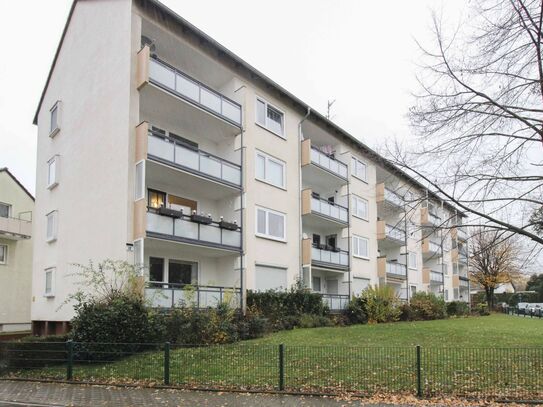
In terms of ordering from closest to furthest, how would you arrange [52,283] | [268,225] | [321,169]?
[52,283], [268,225], [321,169]

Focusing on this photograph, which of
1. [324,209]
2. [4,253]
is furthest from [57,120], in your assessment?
[324,209]

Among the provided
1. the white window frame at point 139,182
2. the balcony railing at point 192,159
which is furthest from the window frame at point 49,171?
the balcony railing at point 192,159

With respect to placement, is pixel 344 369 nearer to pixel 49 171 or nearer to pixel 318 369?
pixel 318 369

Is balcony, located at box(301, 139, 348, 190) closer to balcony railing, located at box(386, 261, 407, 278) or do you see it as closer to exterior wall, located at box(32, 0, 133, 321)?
balcony railing, located at box(386, 261, 407, 278)

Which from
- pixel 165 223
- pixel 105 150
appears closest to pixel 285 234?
pixel 165 223

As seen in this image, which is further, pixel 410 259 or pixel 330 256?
pixel 410 259

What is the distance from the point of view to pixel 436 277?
48031 millimetres

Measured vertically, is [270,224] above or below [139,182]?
below

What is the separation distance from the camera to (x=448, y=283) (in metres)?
53.8

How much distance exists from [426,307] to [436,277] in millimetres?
16777

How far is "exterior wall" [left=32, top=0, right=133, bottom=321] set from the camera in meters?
18.9

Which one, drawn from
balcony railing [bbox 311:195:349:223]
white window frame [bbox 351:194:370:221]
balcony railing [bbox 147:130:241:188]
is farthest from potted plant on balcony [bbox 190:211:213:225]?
white window frame [bbox 351:194:370:221]

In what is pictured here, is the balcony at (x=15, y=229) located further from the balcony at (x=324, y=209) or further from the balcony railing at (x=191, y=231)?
the balcony at (x=324, y=209)

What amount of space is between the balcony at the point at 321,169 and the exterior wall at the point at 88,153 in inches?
440
